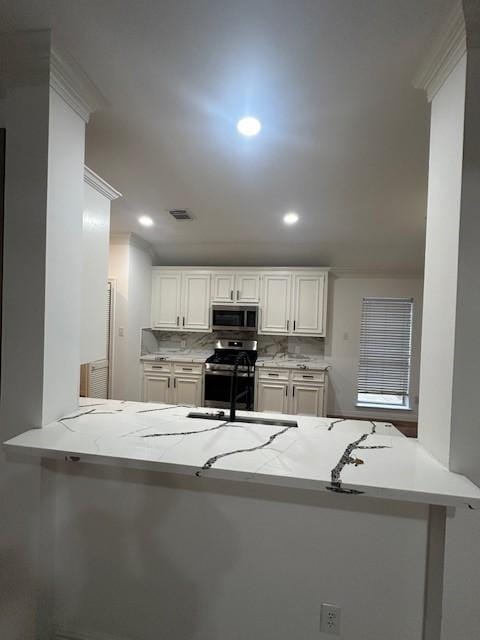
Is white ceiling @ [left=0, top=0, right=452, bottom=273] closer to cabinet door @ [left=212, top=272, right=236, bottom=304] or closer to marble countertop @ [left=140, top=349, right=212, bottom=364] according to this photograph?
cabinet door @ [left=212, top=272, right=236, bottom=304]

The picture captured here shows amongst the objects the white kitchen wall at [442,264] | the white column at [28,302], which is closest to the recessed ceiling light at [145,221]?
the white column at [28,302]

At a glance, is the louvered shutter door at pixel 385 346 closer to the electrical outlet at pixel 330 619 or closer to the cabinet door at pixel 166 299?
the cabinet door at pixel 166 299

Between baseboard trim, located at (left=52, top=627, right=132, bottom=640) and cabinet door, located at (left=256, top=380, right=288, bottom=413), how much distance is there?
3037 millimetres

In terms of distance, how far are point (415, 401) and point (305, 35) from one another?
15.7 feet

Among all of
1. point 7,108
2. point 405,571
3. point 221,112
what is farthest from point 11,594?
point 221,112

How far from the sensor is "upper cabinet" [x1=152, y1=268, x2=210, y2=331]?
468 cm

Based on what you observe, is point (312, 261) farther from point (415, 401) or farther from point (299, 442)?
point (299, 442)

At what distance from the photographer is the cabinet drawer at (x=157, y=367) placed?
14.7 feet

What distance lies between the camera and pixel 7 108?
1.30 m

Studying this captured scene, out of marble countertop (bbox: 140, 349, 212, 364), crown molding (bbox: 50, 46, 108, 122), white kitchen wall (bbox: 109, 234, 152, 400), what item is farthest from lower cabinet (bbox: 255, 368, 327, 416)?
crown molding (bbox: 50, 46, 108, 122)

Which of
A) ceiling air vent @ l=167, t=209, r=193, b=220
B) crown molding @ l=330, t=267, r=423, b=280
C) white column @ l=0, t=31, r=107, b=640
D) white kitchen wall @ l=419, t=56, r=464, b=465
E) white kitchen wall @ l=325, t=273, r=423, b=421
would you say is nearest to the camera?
white kitchen wall @ l=419, t=56, r=464, b=465

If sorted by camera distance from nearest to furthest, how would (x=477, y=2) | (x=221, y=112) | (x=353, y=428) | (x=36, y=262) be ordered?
1. (x=477, y=2)
2. (x=36, y=262)
3. (x=353, y=428)
4. (x=221, y=112)

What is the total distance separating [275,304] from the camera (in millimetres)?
4504

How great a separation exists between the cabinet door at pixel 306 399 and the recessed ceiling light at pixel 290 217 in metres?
2.19
